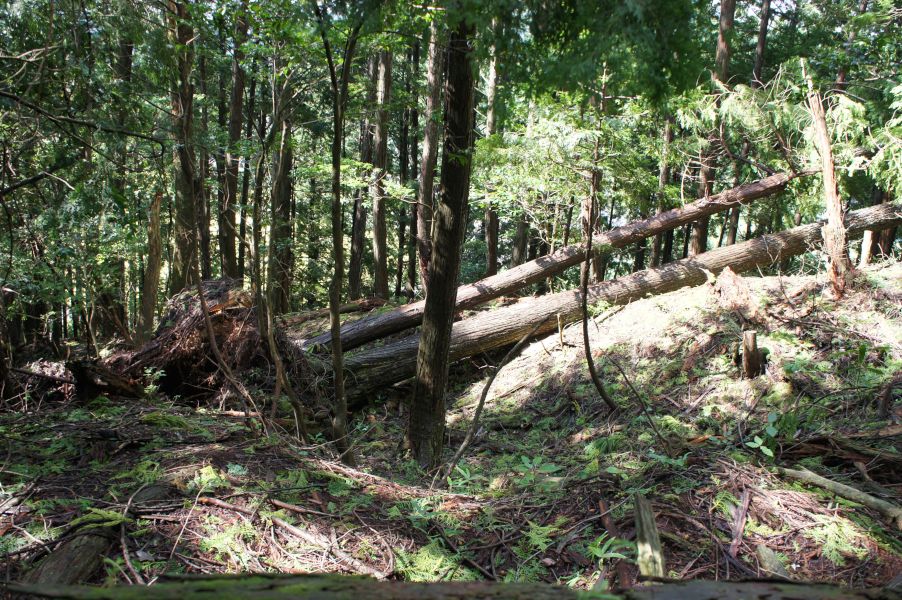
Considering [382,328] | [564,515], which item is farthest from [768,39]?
[564,515]

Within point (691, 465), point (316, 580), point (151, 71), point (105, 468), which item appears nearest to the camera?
point (316, 580)

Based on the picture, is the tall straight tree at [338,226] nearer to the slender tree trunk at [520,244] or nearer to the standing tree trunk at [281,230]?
the standing tree trunk at [281,230]

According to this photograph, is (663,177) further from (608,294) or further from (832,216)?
(832,216)

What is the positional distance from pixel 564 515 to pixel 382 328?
19.2 feet

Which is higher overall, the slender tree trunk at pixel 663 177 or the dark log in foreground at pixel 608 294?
the slender tree trunk at pixel 663 177

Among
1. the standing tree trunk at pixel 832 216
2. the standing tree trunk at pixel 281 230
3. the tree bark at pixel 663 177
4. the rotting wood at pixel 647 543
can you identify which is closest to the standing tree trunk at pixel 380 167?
the standing tree trunk at pixel 281 230

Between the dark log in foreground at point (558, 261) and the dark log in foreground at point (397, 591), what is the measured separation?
7.59m

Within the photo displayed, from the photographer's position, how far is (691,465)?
3.85 metres

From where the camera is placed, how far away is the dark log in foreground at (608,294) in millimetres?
7844

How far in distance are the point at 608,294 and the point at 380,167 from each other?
6706 millimetres

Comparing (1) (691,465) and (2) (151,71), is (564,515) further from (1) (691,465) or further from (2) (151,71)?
(2) (151,71)

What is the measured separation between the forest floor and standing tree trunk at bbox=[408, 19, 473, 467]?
1.37 feet

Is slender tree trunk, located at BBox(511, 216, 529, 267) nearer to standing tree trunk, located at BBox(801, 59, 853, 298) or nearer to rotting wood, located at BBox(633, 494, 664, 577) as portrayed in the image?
standing tree trunk, located at BBox(801, 59, 853, 298)

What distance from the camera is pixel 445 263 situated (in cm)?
495
